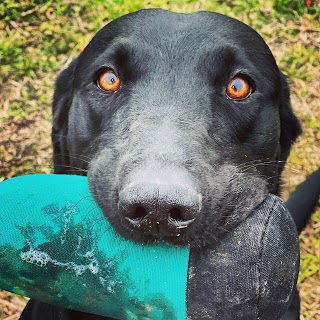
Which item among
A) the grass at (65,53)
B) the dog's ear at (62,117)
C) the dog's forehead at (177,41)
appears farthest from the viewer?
the grass at (65,53)

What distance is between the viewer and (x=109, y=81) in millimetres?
2889

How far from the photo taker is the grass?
5219 mm

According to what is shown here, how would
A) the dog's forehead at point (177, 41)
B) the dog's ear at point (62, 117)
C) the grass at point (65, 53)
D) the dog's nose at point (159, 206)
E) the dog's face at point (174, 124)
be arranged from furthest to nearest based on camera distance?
the grass at point (65, 53) → the dog's ear at point (62, 117) → the dog's forehead at point (177, 41) → the dog's face at point (174, 124) → the dog's nose at point (159, 206)

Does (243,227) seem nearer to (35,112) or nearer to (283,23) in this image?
(35,112)

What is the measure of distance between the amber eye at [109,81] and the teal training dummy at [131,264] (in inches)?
29.3

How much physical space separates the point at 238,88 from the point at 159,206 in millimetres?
1118

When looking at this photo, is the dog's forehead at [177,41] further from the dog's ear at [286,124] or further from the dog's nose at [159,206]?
the dog's nose at [159,206]

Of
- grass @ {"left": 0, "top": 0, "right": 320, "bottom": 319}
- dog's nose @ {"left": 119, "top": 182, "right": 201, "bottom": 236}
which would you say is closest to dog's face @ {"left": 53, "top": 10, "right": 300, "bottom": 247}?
dog's nose @ {"left": 119, "top": 182, "right": 201, "bottom": 236}

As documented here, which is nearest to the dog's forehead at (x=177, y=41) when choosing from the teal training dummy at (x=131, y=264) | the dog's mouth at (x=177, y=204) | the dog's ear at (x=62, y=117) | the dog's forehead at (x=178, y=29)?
the dog's forehead at (x=178, y=29)

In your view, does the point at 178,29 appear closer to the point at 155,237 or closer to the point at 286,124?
the point at 286,124

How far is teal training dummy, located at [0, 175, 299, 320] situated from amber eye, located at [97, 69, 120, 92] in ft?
2.44

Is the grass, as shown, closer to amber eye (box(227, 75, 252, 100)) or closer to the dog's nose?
amber eye (box(227, 75, 252, 100))

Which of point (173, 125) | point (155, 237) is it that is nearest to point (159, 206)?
point (155, 237)

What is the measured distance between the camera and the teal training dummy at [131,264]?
203 centimetres
